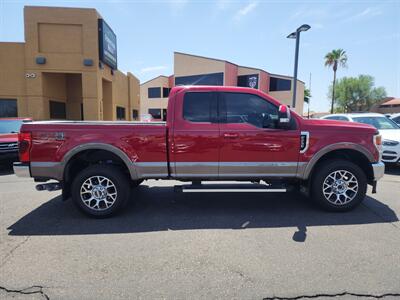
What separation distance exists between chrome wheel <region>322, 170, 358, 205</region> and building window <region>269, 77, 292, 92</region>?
34825mm

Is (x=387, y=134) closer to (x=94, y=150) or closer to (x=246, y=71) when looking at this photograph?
(x=94, y=150)

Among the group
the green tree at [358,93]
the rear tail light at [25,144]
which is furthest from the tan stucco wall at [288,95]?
the rear tail light at [25,144]

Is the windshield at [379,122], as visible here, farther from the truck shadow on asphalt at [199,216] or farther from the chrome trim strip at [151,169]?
the chrome trim strip at [151,169]

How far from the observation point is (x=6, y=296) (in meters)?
2.56

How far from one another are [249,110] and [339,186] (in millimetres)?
2001

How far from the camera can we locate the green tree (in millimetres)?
55406

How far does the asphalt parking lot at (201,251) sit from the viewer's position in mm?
2697

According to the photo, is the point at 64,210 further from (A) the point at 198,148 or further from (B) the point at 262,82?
(B) the point at 262,82

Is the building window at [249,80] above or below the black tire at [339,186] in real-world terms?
above

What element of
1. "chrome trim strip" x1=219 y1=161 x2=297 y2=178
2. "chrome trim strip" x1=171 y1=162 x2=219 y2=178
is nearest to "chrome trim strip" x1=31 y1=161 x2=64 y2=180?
"chrome trim strip" x1=171 y1=162 x2=219 y2=178

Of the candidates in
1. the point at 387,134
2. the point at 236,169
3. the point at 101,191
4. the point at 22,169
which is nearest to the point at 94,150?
the point at 101,191

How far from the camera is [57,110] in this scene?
18.1m

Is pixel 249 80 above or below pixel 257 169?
above

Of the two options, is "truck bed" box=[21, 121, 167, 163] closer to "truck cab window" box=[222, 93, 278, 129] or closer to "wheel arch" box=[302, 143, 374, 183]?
"truck cab window" box=[222, 93, 278, 129]
